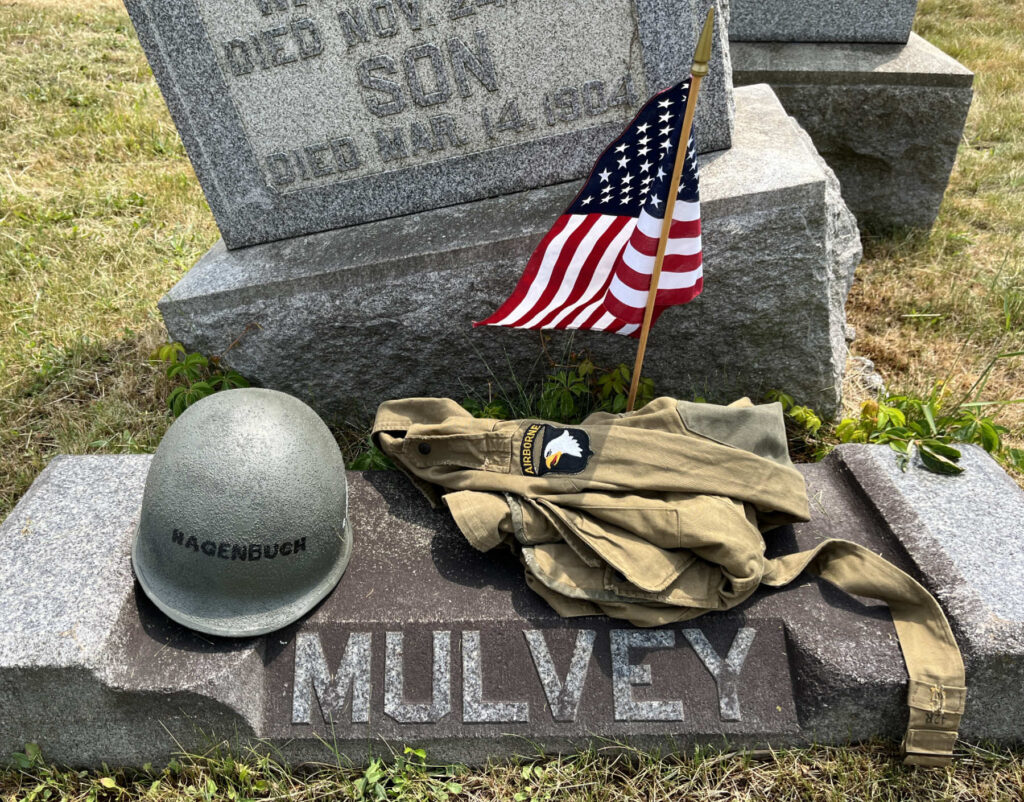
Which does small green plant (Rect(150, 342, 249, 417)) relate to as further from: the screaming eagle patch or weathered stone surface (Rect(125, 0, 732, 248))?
the screaming eagle patch

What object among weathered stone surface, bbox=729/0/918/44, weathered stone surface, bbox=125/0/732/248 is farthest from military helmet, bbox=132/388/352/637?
weathered stone surface, bbox=729/0/918/44

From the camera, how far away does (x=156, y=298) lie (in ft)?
14.2

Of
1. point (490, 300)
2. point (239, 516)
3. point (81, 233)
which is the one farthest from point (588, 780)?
point (81, 233)

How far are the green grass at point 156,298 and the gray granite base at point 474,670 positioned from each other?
0.08 m

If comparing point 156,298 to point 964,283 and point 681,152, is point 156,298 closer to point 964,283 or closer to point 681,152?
point 681,152

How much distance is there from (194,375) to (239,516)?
4.51 feet

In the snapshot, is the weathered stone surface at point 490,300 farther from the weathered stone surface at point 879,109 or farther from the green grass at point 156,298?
the weathered stone surface at point 879,109

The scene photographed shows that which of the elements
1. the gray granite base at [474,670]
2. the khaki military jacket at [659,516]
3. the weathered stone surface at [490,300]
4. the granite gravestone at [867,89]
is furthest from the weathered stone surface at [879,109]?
the gray granite base at [474,670]

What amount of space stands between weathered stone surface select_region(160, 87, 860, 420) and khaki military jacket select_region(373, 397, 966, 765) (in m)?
0.57

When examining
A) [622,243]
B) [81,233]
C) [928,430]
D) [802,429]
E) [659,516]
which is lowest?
[802,429]

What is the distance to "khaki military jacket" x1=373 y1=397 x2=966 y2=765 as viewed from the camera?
6.90 ft

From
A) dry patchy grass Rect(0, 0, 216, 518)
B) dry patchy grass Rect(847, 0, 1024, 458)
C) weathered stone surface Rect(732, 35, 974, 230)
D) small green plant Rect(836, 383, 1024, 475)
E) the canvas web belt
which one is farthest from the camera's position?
weathered stone surface Rect(732, 35, 974, 230)

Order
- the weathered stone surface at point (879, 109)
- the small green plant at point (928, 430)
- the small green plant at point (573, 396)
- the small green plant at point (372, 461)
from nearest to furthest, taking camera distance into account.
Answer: the small green plant at point (928, 430), the small green plant at point (372, 461), the small green plant at point (573, 396), the weathered stone surface at point (879, 109)

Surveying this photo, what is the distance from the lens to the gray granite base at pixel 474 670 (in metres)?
2.07
